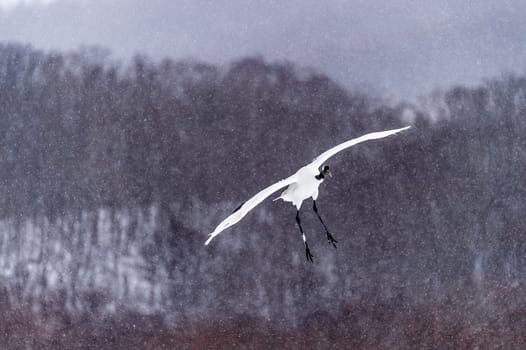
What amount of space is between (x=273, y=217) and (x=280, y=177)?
14 centimetres

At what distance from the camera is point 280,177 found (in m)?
2.56

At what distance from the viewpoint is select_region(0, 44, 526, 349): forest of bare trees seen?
8.43 ft

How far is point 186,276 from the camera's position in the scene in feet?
8.47

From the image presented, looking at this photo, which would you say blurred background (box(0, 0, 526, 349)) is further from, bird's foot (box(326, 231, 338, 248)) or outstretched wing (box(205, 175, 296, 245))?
outstretched wing (box(205, 175, 296, 245))

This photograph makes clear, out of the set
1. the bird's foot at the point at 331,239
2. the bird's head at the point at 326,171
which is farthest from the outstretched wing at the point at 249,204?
the bird's foot at the point at 331,239

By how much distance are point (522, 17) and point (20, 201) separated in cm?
188

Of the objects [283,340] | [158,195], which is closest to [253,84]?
[158,195]

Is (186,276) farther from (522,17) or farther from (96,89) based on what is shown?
(522,17)

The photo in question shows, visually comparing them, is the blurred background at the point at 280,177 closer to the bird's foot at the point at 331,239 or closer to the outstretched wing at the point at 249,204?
the bird's foot at the point at 331,239

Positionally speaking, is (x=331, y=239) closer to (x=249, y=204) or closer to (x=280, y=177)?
(x=280, y=177)

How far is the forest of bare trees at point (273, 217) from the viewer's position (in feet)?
8.43

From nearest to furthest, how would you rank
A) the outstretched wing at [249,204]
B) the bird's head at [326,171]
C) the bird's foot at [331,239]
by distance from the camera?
the outstretched wing at [249,204]
the bird's head at [326,171]
the bird's foot at [331,239]

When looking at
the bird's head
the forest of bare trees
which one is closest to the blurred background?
the forest of bare trees

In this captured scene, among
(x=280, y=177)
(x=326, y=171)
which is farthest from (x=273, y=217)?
(x=326, y=171)
